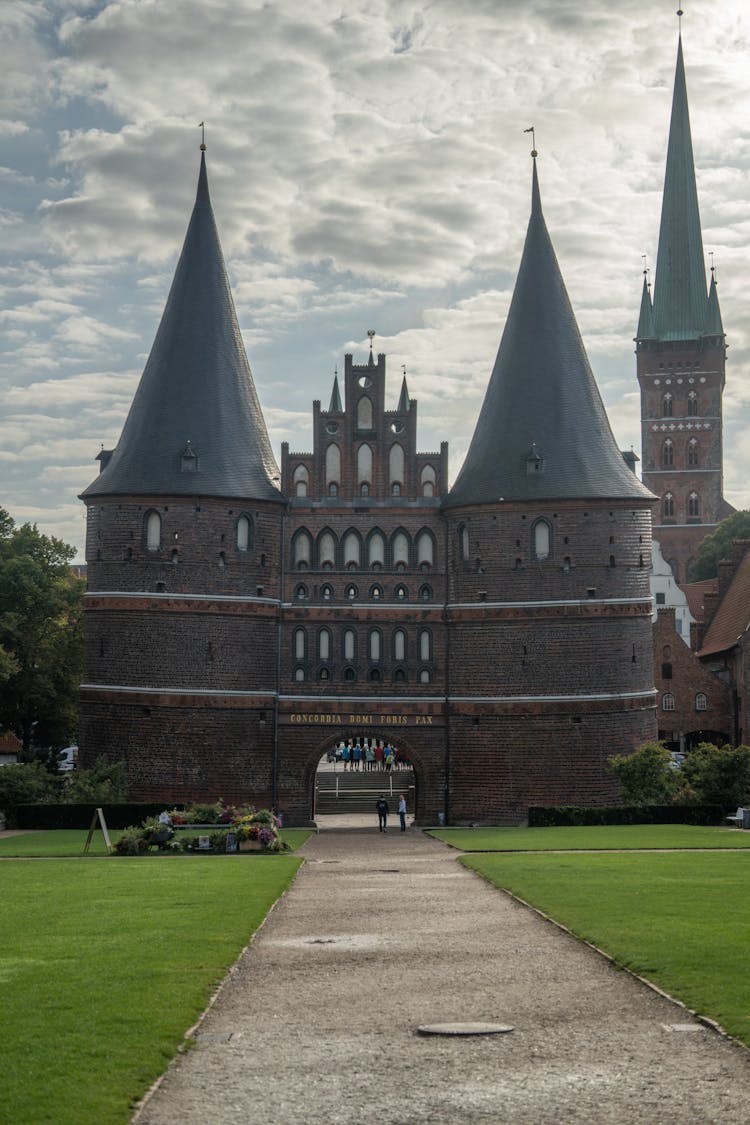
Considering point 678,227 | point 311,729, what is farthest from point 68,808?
point 678,227

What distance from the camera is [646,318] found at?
114 m

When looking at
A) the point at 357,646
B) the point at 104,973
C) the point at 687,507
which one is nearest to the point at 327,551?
the point at 357,646

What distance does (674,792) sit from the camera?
45.5 meters

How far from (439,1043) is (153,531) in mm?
37042

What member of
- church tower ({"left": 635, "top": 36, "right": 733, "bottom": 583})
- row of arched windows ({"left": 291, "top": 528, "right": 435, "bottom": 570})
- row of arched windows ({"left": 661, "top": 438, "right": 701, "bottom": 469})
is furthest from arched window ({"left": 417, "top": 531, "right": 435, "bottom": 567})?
row of arched windows ({"left": 661, "top": 438, "right": 701, "bottom": 469})

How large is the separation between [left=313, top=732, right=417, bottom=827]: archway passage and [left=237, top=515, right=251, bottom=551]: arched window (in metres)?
7.81

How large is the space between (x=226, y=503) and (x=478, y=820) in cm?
1439

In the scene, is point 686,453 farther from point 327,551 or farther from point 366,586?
point 327,551

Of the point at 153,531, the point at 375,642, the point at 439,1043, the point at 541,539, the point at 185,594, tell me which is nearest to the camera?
the point at 439,1043

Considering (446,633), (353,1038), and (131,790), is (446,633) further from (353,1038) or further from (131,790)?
(353,1038)

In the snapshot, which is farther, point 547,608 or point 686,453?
point 686,453

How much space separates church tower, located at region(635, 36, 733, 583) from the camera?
367 ft

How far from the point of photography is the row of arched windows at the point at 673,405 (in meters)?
115

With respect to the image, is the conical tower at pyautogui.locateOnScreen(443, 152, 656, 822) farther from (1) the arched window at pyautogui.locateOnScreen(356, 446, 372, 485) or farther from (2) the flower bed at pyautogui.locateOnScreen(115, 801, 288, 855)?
(2) the flower bed at pyautogui.locateOnScreen(115, 801, 288, 855)
